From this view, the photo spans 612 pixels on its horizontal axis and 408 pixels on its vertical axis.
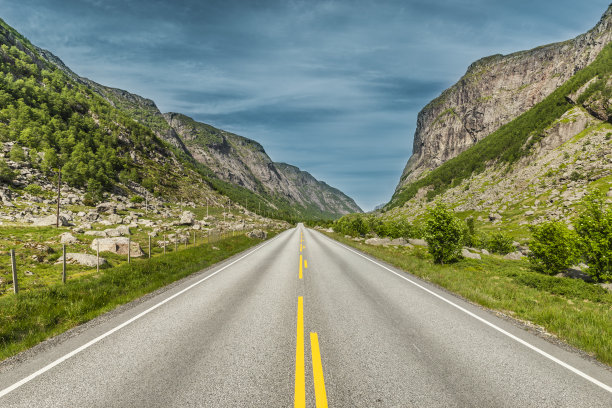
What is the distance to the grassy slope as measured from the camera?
127938 millimetres

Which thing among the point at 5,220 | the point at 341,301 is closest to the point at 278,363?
the point at 341,301

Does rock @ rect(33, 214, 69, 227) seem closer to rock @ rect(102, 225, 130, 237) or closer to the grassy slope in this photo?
rock @ rect(102, 225, 130, 237)

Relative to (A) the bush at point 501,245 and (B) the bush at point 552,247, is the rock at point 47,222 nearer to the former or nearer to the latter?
(B) the bush at point 552,247

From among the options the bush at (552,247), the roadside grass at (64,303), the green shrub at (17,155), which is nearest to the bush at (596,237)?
the bush at (552,247)

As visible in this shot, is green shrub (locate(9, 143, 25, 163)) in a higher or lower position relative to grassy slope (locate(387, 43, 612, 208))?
lower

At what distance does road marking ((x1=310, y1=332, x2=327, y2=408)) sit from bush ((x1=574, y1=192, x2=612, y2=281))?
1911 cm

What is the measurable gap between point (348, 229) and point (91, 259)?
55591 millimetres

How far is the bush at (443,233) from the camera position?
18.9 m

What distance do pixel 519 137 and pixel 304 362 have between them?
18884 centimetres

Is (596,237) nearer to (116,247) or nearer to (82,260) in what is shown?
(82,260)

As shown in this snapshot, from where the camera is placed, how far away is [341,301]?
9000 millimetres

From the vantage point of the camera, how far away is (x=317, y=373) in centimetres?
444

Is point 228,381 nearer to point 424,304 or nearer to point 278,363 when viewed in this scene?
point 278,363

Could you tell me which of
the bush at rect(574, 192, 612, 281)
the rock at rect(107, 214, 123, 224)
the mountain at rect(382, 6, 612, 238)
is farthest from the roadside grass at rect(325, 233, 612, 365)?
the mountain at rect(382, 6, 612, 238)
